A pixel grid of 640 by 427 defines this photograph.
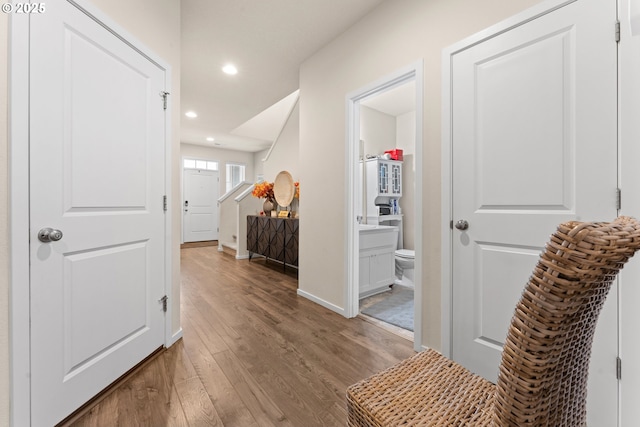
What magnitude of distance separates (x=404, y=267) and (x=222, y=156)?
6351 mm

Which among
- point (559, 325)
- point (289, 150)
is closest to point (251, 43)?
point (289, 150)

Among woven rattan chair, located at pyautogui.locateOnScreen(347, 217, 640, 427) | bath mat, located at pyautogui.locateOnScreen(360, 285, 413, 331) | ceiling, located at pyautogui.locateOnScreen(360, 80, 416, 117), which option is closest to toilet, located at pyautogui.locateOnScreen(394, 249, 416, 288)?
bath mat, located at pyautogui.locateOnScreen(360, 285, 413, 331)

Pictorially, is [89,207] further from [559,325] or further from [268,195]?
[268,195]

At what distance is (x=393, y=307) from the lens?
2.69 metres

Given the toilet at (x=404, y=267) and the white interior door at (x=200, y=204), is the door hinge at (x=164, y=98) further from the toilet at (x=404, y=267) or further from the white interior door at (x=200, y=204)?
the white interior door at (x=200, y=204)

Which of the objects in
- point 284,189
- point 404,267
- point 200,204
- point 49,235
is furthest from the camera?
point 200,204

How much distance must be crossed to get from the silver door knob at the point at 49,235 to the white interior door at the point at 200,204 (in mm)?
6324

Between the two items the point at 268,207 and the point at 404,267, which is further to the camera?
the point at 268,207

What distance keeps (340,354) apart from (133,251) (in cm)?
151

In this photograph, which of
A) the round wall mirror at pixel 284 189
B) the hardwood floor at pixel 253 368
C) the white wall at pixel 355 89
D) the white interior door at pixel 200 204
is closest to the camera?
the hardwood floor at pixel 253 368

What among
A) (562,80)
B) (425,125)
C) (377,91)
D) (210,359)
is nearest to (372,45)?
(377,91)

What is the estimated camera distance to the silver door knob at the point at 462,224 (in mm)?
1625

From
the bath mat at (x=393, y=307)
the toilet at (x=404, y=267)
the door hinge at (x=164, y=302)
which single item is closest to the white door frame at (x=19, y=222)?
the door hinge at (x=164, y=302)

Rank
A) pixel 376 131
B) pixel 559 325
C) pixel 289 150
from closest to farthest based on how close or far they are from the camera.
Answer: pixel 559 325, pixel 376 131, pixel 289 150
